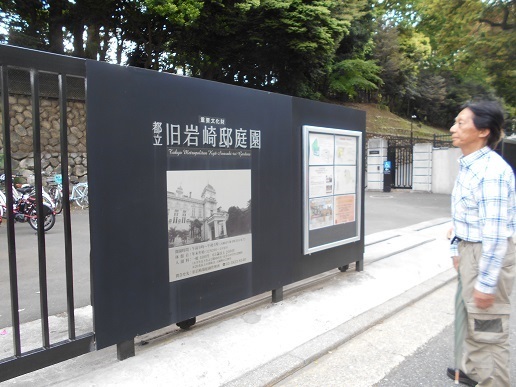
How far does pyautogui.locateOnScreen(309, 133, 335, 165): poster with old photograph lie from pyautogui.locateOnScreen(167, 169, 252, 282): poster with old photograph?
1.09m

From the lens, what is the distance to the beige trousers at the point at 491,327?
7.90 feet

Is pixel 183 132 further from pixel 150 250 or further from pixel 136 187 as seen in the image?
pixel 150 250

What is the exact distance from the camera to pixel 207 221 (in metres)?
3.63

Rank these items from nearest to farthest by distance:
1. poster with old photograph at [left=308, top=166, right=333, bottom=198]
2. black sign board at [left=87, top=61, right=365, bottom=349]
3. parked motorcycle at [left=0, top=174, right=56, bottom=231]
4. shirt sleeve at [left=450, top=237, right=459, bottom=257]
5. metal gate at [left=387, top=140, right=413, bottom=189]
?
shirt sleeve at [left=450, top=237, right=459, bottom=257] < black sign board at [left=87, top=61, right=365, bottom=349] < poster with old photograph at [left=308, top=166, right=333, bottom=198] < parked motorcycle at [left=0, top=174, right=56, bottom=231] < metal gate at [left=387, top=140, right=413, bottom=189]

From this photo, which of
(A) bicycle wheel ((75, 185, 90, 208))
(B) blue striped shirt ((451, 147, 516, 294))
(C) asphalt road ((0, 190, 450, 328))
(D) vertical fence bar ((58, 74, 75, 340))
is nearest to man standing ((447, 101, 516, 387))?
(B) blue striped shirt ((451, 147, 516, 294))

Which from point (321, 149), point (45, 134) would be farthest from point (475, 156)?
point (45, 134)

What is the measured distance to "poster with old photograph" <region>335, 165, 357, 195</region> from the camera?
519 cm

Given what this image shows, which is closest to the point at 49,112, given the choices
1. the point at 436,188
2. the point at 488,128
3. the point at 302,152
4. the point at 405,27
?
the point at 302,152

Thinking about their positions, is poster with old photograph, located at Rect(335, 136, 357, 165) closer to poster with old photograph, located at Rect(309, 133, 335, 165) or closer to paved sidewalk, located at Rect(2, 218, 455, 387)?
poster with old photograph, located at Rect(309, 133, 335, 165)

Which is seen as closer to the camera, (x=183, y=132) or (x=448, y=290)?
(x=183, y=132)

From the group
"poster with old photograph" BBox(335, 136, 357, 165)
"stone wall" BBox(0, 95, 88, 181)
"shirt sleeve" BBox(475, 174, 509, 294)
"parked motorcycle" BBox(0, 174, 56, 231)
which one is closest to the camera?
"shirt sleeve" BBox(475, 174, 509, 294)

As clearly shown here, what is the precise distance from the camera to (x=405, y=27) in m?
32.5

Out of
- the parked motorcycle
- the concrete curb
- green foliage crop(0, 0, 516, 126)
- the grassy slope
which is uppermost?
green foliage crop(0, 0, 516, 126)

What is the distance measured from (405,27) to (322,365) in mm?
34610
